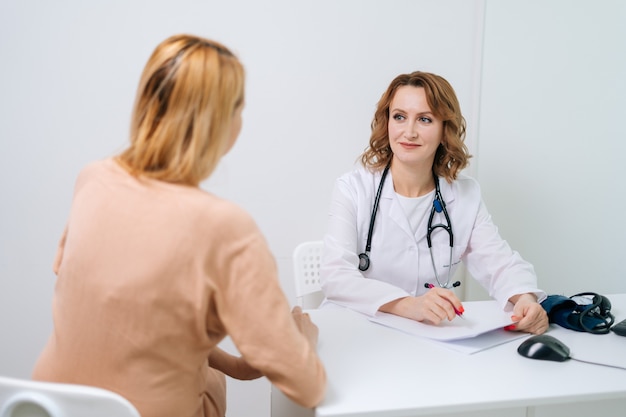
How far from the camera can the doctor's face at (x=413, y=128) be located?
1.88m

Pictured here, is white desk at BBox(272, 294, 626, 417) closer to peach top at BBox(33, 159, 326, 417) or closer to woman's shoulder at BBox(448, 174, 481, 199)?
peach top at BBox(33, 159, 326, 417)

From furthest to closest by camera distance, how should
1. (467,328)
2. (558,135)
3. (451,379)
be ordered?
(558,135) → (467,328) → (451,379)

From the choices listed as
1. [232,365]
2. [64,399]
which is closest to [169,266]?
[64,399]

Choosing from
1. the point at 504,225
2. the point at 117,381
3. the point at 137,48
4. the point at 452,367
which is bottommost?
the point at 504,225

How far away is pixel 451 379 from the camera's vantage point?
1094 mm

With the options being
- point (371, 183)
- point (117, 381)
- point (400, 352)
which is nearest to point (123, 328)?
point (117, 381)

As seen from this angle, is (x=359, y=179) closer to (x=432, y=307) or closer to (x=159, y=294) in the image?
(x=432, y=307)

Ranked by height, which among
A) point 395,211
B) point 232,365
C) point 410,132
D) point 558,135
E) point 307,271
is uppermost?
point 410,132

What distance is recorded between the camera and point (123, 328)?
883 millimetres

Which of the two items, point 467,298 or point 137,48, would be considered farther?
point 467,298

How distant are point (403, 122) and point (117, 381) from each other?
4.32 feet

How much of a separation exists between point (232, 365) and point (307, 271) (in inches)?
32.2

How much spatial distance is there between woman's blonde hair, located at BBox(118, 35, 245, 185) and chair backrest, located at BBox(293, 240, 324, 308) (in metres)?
1.12

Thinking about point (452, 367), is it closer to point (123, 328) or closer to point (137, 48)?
point (123, 328)
